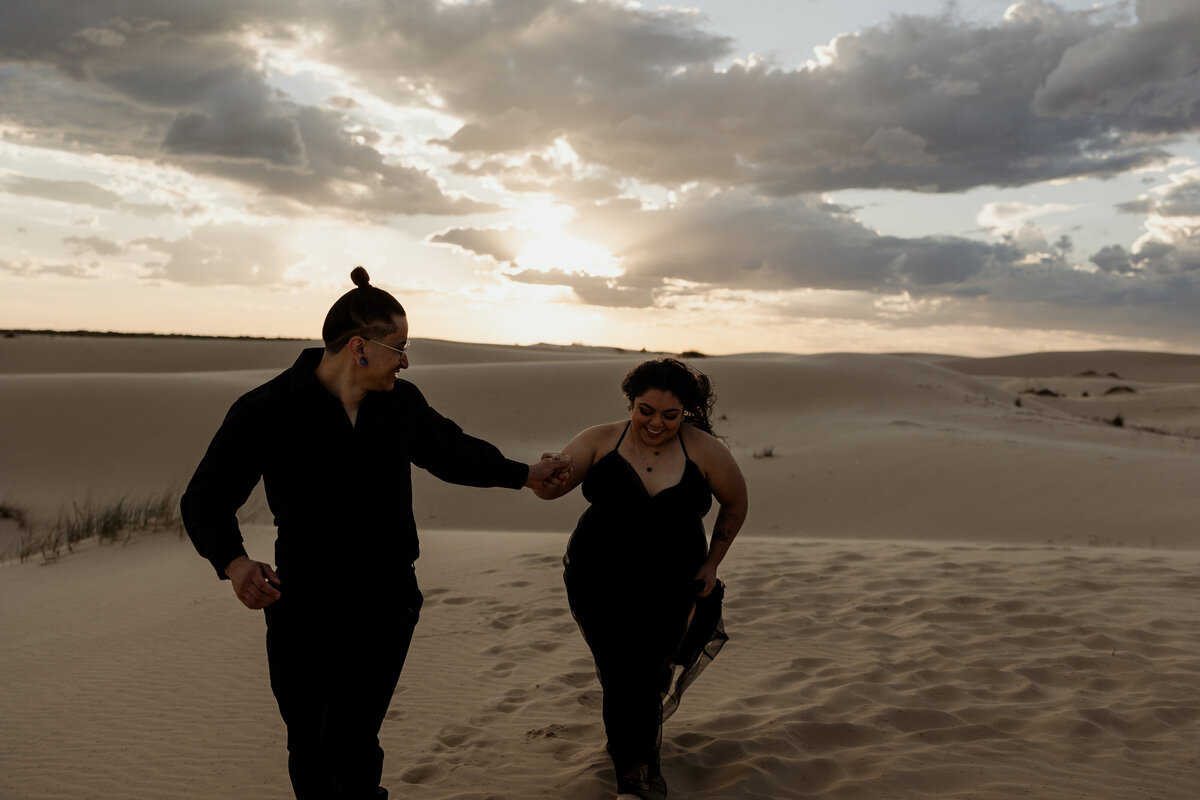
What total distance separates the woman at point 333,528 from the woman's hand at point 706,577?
1.30 meters

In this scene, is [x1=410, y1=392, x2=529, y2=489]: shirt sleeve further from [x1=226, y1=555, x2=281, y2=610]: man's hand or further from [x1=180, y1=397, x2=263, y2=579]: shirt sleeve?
[x1=226, y1=555, x2=281, y2=610]: man's hand

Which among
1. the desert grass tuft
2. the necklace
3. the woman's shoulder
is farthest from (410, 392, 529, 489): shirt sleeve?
the desert grass tuft

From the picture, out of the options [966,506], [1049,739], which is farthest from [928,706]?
[966,506]

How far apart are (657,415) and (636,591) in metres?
0.75

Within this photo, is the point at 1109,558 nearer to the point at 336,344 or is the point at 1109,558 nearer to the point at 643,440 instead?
the point at 643,440

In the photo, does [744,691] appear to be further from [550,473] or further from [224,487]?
[224,487]

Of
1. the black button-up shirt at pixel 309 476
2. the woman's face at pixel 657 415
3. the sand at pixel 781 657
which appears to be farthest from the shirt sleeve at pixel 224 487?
the sand at pixel 781 657

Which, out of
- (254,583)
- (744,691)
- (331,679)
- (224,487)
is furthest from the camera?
(744,691)

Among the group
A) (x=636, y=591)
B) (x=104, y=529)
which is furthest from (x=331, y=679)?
(x=104, y=529)

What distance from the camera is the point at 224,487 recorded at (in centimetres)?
319

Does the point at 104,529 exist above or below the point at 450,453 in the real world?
below

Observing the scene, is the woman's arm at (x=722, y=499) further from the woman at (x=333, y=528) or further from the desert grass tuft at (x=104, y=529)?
the desert grass tuft at (x=104, y=529)

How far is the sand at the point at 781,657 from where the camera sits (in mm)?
4523

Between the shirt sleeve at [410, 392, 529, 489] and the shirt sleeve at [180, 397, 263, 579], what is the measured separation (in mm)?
612
